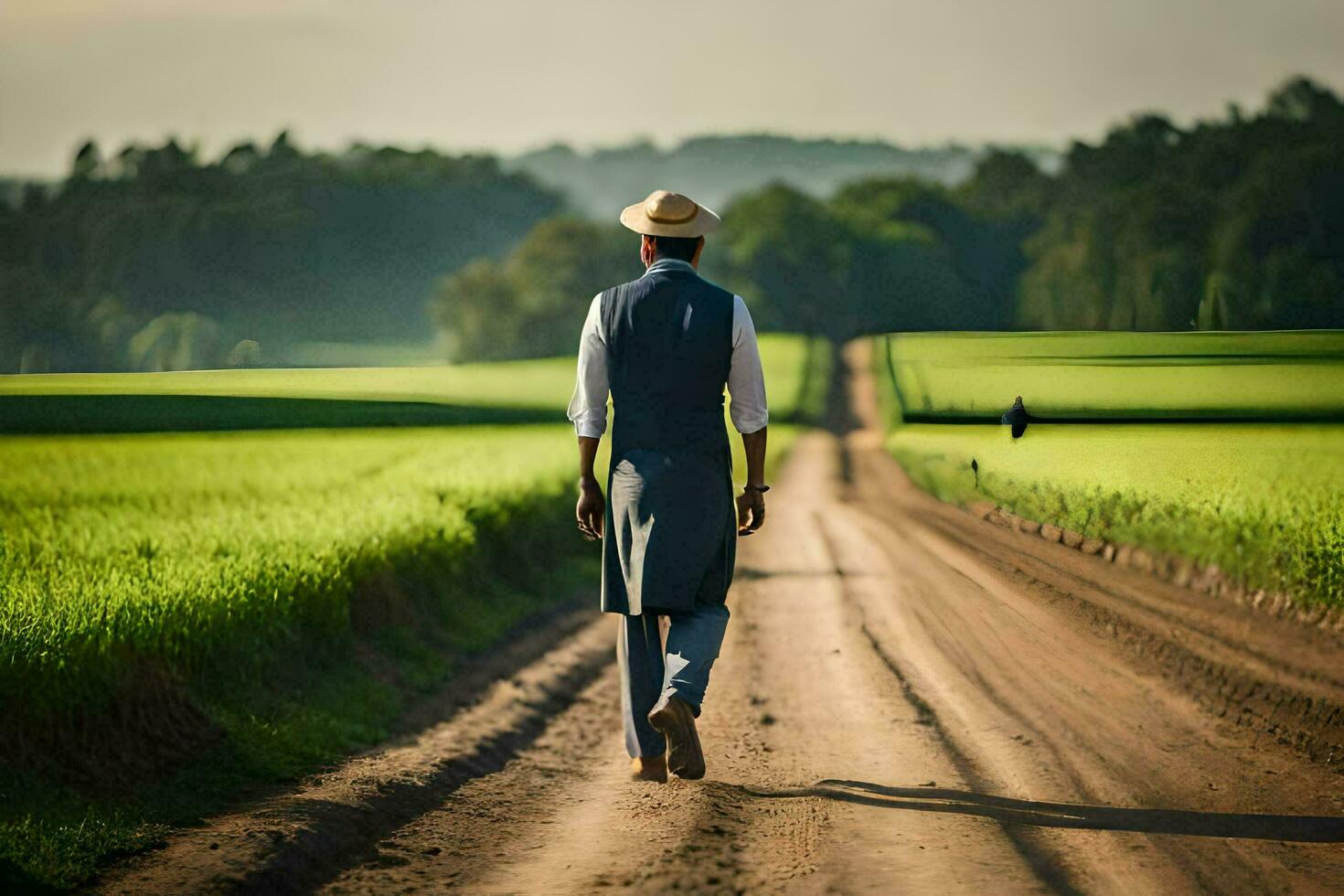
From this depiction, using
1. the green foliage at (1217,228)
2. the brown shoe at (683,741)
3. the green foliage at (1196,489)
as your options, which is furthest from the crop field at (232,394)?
the brown shoe at (683,741)

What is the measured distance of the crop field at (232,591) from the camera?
19.0 ft

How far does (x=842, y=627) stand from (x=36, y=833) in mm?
5693

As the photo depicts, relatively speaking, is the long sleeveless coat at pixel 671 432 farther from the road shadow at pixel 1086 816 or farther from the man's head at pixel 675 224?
the road shadow at pixel 1086 816

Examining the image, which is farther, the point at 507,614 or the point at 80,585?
the point at 507,614

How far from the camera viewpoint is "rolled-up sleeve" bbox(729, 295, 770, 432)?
526 centimetres

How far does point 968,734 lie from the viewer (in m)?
6.48

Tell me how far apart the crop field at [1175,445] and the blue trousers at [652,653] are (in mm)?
2273

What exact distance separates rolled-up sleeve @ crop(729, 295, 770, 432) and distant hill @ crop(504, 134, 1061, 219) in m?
3.15

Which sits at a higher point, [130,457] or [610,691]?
[130,457]

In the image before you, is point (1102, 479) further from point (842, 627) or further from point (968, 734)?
point (842, 627)

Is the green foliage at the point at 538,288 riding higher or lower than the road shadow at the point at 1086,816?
higher

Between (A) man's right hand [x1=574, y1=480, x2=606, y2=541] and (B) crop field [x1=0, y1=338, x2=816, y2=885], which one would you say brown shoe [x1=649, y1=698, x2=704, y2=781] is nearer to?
(A) man's right hand [x1=574, y1=480, x2=606, y2=541]

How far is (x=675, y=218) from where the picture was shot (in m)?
5.32

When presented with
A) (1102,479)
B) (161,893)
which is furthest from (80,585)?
(1102,479)
